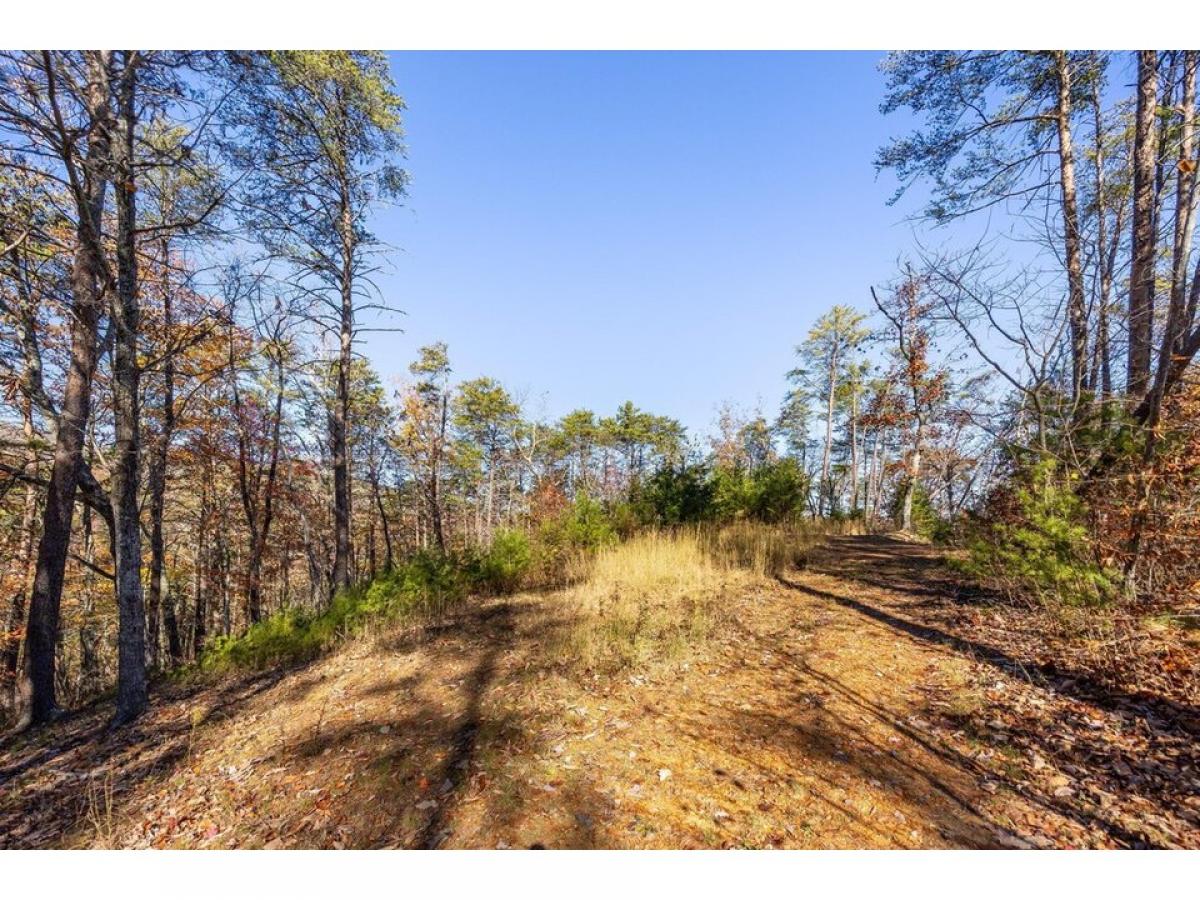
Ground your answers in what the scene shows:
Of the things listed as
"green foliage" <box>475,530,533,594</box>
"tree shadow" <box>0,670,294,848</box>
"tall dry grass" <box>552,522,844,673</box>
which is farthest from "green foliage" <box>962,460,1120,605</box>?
"tree shadow" <box>0,670,294,848</box>

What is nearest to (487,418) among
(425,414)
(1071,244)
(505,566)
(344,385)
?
(425,414)

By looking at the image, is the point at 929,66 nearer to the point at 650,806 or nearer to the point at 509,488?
the point at 650,806

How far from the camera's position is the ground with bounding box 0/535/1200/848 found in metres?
2.36

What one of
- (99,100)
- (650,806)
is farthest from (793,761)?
(99,100)

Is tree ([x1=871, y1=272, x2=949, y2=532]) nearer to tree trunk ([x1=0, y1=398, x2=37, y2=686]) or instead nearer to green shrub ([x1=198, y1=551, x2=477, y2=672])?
green shrub ([x1=198, y1=551, x2=477, y2=672])

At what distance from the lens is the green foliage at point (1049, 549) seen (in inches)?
159

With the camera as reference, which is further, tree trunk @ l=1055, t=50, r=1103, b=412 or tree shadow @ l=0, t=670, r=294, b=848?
tree trunk @ l=1055, t=50, r=1103, b=412

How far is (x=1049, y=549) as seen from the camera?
4273 mm

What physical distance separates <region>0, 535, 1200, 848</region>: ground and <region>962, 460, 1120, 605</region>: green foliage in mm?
582

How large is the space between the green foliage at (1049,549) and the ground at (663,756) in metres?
0.58

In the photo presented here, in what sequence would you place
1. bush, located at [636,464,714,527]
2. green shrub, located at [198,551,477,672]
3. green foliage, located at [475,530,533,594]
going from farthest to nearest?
1. bush, located at [636,464,714,527]
2. green foliage, located at [475,530,533,594]
3. green shrub, located at [198,551,477,672]

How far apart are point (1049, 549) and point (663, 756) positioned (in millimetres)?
4210

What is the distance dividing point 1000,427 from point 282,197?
39.0ft

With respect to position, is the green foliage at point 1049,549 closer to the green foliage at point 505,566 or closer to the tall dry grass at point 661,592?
the tall dry grass at point 661,592
